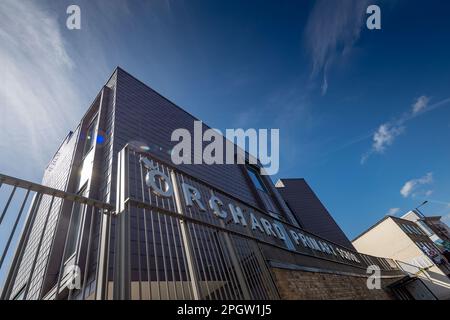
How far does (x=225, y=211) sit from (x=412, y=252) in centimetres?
2870

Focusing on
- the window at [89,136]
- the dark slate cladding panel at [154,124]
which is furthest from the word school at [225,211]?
the window at [89,136]

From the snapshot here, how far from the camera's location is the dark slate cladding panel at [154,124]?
9.45 metres

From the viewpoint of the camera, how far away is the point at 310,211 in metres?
23.0

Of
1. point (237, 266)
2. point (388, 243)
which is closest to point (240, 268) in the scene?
point (237, 266)

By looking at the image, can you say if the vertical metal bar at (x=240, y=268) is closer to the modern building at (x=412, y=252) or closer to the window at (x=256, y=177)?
the window at (x=256, y=177)

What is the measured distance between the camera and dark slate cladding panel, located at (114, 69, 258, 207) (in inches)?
372

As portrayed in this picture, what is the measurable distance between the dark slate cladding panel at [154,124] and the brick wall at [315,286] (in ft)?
22.2

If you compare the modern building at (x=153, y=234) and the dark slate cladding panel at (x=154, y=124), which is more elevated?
the dark slate cladding panel at (x=154, y=124)

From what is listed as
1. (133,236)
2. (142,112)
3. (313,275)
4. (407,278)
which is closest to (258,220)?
(313,275)

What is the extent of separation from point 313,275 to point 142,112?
33.3 feet

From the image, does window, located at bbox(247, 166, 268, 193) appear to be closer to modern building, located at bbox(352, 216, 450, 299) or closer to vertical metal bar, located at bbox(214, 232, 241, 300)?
modern building, located at bbox(352, 216, 450, 299)

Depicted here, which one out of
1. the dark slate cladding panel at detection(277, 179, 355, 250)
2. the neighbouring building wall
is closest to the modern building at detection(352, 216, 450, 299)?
the neighbouring building wall

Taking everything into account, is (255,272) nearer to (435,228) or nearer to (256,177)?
(256,177)

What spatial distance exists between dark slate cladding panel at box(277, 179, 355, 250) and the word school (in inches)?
513
